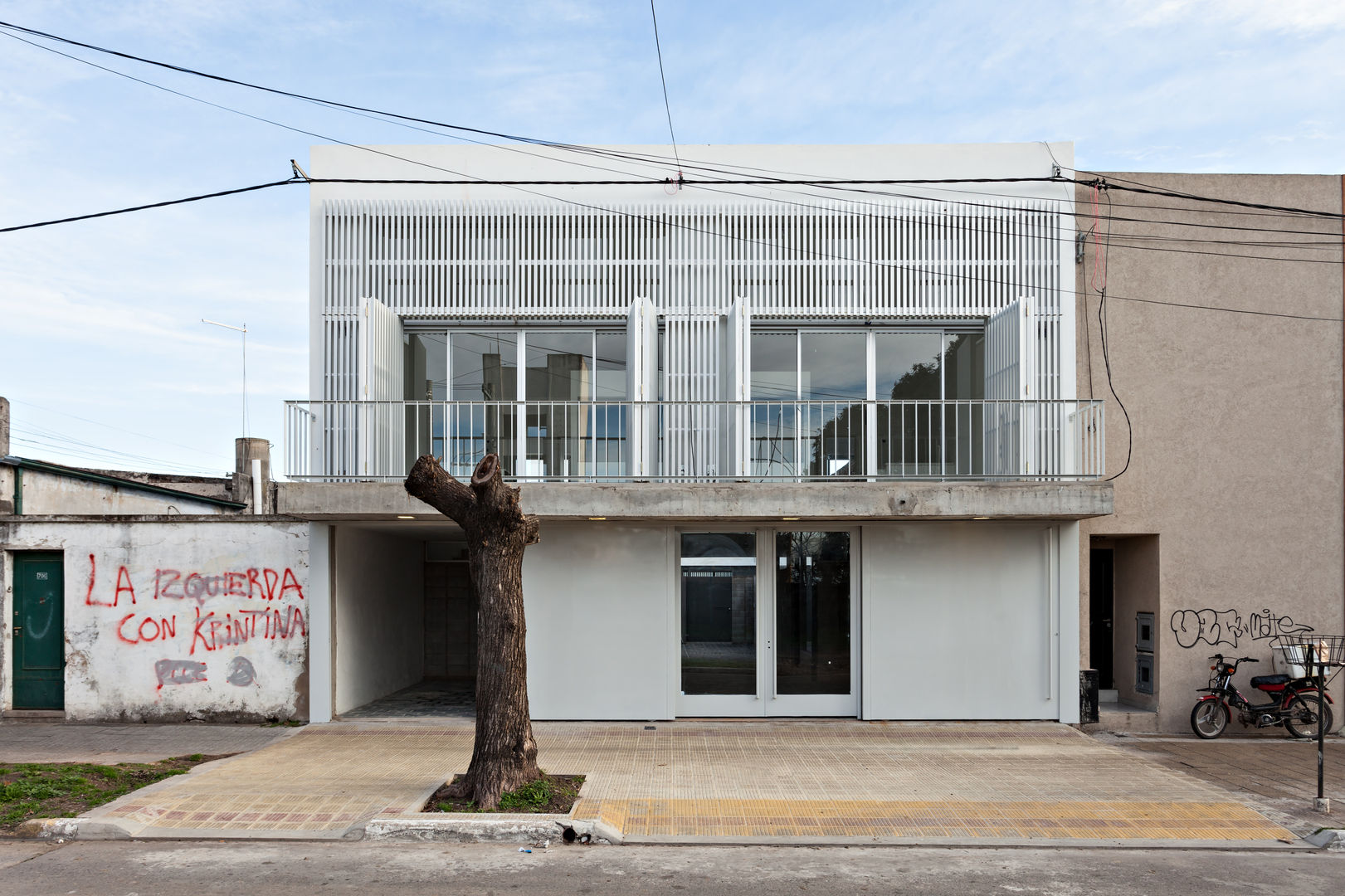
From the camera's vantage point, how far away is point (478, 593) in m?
8.63

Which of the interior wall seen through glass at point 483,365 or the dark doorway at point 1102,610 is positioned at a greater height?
the interior wall seen through glass at point 483,365

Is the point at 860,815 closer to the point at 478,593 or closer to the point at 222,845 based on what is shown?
the point at 478,593

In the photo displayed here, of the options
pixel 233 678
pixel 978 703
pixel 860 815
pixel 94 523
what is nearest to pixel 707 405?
pixel 978 703

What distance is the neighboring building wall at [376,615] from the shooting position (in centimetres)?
1276

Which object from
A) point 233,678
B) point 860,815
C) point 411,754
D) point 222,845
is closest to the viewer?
point 222,845

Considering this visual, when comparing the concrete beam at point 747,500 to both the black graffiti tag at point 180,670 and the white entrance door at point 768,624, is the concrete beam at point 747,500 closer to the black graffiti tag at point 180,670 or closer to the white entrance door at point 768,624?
the white entrance door at point 768,624

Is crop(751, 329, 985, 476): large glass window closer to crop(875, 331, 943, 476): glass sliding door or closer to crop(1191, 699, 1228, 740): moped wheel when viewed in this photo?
crop(875, 331, 943, 476): glass sliding door

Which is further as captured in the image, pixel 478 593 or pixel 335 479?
pixel 335 479

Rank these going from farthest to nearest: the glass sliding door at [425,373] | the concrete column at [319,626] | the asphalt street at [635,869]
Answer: the glass sliding door at [425,373]
the concrete column at [319,626]
the asphalt street at [635,869]

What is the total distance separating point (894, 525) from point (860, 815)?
4914mm

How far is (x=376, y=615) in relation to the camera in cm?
1415

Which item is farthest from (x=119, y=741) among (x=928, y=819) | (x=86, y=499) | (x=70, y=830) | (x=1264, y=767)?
(x=1264, y=767)

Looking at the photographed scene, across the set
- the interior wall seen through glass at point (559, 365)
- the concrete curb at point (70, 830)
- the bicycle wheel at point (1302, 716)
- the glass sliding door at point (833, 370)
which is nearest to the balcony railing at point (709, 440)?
the glass sliding door at point (833, 370)

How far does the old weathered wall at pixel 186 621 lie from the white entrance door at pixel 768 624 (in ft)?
15.9
